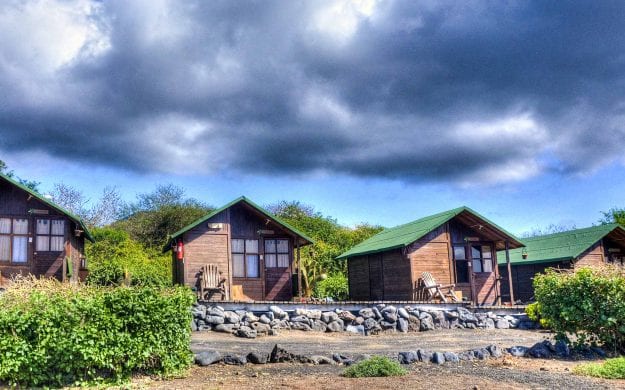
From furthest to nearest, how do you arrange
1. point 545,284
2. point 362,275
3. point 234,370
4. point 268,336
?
point 362,275, point 268,336, point 545,284, point 234,370

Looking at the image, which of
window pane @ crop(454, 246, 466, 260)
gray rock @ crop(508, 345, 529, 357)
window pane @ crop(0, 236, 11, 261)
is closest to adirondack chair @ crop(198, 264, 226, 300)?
window pane @ crop(0, 236, 11, 261)

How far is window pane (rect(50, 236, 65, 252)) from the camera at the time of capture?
23.6 metres

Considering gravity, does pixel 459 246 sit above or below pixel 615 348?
above

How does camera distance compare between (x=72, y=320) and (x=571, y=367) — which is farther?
(x=571, y=367)

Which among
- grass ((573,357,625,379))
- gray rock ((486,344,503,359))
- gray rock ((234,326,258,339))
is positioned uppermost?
gray rock ((234,326,258,339))

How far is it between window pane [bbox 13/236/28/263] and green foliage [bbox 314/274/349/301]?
54.2 feet

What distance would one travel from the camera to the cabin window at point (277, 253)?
86.2 ft

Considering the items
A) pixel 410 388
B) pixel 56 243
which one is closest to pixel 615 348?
pixel 410 388

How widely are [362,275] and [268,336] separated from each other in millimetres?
12987

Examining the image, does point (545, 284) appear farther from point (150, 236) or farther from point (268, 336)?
point (150, 236)

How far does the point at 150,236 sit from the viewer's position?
4350cm

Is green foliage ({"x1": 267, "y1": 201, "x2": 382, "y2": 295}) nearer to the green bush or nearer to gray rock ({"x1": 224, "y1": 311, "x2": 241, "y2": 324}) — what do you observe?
gray rock ({"x1": 224, "y1": 311, "x2": 241, "y2": 324})

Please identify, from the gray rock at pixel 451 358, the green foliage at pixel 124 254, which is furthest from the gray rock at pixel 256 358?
the green foliage at pixel 124 254

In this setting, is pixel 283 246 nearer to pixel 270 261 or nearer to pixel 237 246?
pixel 270 261
